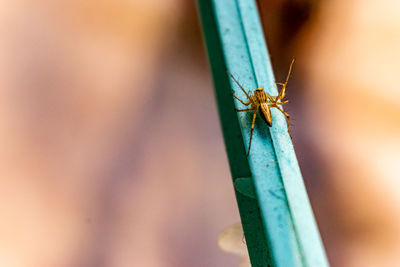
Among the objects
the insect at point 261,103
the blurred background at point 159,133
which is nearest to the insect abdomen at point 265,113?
the insect at point 261,103

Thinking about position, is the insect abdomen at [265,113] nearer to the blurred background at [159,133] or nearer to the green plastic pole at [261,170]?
the green plastic pole at [261,170]

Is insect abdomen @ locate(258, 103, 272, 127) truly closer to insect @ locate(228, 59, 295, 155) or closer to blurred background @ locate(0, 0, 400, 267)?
insect @ locate(228, 59, 295, 155)

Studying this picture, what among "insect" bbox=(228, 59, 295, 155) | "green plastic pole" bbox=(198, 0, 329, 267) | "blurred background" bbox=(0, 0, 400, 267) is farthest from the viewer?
"blurred background" bbox=(0, 0, 400, 267)

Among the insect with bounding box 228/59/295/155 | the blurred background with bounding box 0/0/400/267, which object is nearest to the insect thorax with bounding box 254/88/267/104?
the insect with bounding box 228/59/295/155

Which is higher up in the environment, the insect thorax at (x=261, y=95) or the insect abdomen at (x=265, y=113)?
the insect thorax at (x=261, y=95)

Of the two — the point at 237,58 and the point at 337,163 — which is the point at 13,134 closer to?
the point at 237,58
